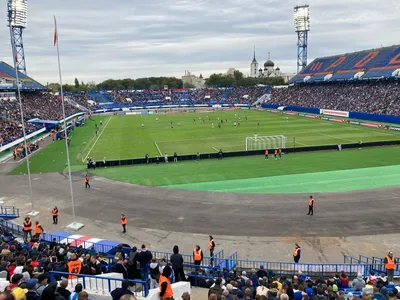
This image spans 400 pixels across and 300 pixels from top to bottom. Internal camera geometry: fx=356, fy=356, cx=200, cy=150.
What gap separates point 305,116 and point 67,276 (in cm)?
7937

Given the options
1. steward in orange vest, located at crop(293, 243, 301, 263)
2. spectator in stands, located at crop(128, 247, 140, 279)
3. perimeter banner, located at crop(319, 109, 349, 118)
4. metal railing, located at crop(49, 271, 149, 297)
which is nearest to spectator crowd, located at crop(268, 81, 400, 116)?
perimeter banner, located at crop(319, 109, 349, 118)

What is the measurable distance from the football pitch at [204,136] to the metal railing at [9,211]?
1662 centimetres

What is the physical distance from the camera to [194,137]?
183 ft

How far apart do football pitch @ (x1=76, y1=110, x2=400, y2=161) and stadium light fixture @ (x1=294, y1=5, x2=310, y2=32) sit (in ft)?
182

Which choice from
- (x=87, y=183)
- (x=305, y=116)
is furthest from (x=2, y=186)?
(x=305, y=116)

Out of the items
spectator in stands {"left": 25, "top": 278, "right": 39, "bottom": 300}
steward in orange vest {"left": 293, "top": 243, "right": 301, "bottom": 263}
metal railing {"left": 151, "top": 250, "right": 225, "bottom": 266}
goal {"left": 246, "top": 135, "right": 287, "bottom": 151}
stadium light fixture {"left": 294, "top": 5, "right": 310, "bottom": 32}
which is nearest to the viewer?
spectator in stands {"left": 25, "top": 278, "right": 39, "bottom": 300}

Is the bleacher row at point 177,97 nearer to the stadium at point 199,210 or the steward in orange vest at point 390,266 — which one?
the stadium at point 199,210

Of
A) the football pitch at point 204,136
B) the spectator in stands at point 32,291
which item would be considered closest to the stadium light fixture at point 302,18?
the football pitch at point 204,136

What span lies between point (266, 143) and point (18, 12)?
66946 mm

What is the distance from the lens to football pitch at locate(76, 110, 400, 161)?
46.0 metres

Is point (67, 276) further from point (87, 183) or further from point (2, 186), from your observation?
point (2, 186)

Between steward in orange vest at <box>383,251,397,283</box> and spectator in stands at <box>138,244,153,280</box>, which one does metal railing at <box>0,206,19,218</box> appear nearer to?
spectator in stands at <box>138,244,153,280</box>

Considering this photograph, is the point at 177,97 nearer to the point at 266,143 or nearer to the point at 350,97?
the point at 350,97

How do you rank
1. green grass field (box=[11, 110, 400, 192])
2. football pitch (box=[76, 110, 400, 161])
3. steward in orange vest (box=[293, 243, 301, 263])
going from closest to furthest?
steward in orange vest (box=[293, 243, 301, 263]) → green grass field (box=[11, 110, 400, 192]) → football pitch (box=[76, 110, 400, 161])
